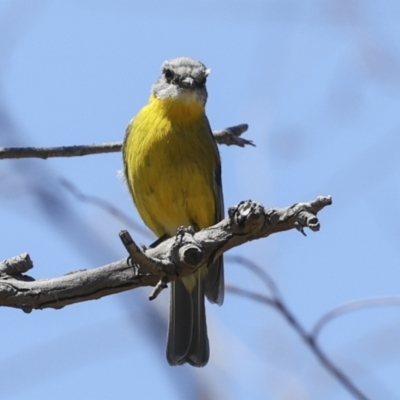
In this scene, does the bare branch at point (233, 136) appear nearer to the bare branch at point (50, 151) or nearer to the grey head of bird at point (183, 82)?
the grey head of bird at point (183, 82)

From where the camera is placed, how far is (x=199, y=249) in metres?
4.47

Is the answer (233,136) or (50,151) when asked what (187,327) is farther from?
(50,151)

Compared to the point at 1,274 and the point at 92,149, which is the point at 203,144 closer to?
the point at 92,149

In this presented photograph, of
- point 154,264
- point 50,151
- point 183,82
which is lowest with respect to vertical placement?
point 154,264

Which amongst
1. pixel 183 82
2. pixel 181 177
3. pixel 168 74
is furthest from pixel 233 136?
pixel 168 74

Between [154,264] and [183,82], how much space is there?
288cm

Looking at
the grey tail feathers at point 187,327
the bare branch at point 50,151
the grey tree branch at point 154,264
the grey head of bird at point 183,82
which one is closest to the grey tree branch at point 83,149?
the bare branch at point 50,151

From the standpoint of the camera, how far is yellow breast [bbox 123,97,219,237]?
6441mm

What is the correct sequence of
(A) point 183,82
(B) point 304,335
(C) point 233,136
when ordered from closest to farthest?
1. (B) point 304,335
2. (C) point 233,136
3. (A) point 183,82

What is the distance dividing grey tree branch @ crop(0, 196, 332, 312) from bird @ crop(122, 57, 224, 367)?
1694mm

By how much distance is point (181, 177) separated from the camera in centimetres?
645

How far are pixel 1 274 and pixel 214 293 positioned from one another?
203 centimetres

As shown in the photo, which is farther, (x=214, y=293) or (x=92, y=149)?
(x=214, y=293)

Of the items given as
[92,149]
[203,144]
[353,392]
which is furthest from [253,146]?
[353,392]
